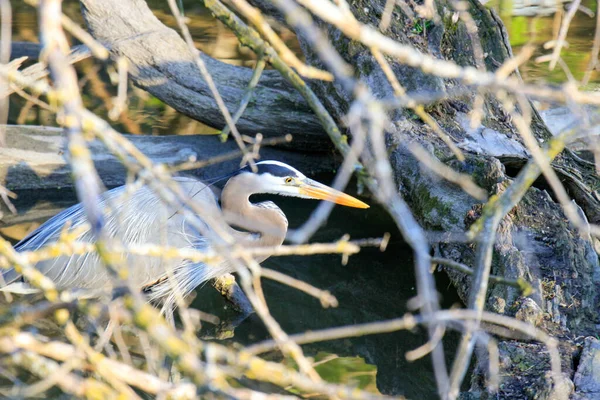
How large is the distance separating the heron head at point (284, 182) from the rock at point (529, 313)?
140cm

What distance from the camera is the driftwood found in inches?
209

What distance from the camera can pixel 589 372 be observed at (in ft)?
8.61

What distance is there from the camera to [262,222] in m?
4.13

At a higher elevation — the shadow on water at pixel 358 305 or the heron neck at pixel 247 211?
the heron neck at pixel 247 211

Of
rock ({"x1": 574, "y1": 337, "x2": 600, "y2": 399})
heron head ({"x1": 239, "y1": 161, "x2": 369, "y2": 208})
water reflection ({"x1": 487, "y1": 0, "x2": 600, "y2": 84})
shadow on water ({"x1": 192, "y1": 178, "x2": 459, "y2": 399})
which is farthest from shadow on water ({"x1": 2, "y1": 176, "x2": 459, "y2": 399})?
water reflection ({"x1": 487, "y1": 0, "x2": 600, "y2": 84})

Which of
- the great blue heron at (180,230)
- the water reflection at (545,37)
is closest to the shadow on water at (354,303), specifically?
the great blue heron at (180,230)

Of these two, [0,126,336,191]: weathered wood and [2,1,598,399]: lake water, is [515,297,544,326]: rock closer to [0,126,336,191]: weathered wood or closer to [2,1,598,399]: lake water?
[2,1,598,399]: lake water

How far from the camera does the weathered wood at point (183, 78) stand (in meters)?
4.98

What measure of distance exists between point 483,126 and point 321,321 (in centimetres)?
143

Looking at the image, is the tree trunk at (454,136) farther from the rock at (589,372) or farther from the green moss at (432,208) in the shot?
the rock at (589,372)

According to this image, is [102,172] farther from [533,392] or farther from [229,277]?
[533,392]

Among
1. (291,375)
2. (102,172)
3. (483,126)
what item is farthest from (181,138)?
(291,375)

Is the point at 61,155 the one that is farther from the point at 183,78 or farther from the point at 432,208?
the point at 432,208

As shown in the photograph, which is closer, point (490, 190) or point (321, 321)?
point (490, 190)
